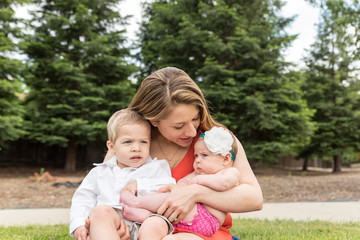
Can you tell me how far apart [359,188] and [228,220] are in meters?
7.81

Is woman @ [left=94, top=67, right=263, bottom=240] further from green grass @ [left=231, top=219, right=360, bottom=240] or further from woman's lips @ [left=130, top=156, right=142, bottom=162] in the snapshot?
green grass @ [left=231, top=219, right=360, bottom=240]

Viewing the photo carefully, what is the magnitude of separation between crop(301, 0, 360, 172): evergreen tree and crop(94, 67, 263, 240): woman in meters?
15.5

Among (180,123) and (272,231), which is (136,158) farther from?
(272,231)

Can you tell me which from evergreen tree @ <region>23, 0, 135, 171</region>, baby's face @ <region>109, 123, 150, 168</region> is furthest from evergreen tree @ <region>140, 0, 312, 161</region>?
baby's face @ <region>109, 123, 150, 168</region>

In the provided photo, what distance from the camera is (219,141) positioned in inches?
84.0

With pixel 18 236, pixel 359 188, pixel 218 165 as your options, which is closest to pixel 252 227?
pixel 218 165

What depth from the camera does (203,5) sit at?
41.8 feet

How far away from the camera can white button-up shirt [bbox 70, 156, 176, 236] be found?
2.02 meters

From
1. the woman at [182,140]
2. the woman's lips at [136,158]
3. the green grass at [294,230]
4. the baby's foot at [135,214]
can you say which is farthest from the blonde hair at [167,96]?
the green grass at [294,230]

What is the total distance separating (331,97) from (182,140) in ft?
56.6

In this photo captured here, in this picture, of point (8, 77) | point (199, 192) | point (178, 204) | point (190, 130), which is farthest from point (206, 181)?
point (8, 77)

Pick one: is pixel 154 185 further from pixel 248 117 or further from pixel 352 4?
pixel 248 117

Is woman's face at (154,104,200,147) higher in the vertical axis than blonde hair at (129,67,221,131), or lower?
lower

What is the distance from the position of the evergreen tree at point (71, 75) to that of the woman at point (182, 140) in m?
9.97
